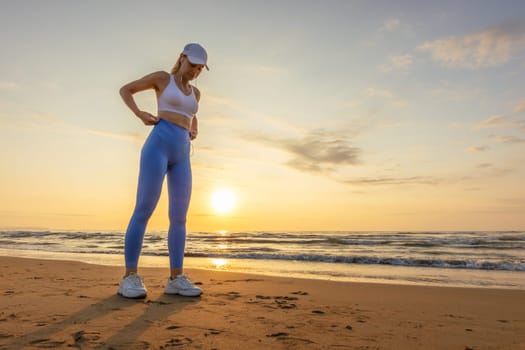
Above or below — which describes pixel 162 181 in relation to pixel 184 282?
above

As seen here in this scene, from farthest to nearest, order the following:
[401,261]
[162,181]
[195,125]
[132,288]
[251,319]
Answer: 1. [401,261]
2. [195,125]
3. [162,181]
4. [132,288]
5. [251,319]

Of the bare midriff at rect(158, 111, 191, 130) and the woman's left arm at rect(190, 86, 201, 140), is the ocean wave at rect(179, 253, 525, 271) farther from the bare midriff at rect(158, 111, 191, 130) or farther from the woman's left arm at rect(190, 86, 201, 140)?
the bare midriff at rect(158, 111, 191, 130)

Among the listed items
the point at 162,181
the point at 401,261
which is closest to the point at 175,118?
the point at 162,181

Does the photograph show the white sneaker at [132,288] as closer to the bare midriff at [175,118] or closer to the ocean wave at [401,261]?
the bare midriff at [175,118]

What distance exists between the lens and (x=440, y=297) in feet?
15.2

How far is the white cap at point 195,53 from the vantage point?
3936 mm

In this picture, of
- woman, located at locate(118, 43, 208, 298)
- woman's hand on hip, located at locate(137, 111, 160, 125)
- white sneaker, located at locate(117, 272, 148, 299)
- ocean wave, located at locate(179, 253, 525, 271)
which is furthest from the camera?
ocean wave, located at locate(179, 253, 525, 271)

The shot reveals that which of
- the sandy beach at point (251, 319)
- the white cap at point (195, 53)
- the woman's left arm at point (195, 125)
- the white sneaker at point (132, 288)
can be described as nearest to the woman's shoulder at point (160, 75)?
the white cap at point (195, 53)

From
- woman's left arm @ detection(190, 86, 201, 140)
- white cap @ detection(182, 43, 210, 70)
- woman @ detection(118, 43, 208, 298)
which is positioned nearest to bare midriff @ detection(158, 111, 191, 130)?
woman @ detection(118, 43, 208, 298)

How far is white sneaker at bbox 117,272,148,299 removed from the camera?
362 centimetres

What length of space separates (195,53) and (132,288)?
2.36 metres

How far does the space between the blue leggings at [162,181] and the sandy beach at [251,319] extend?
522mm

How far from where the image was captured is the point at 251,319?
3.00 meters

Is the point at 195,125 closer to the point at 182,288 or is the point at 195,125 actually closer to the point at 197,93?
the point at 197,93
